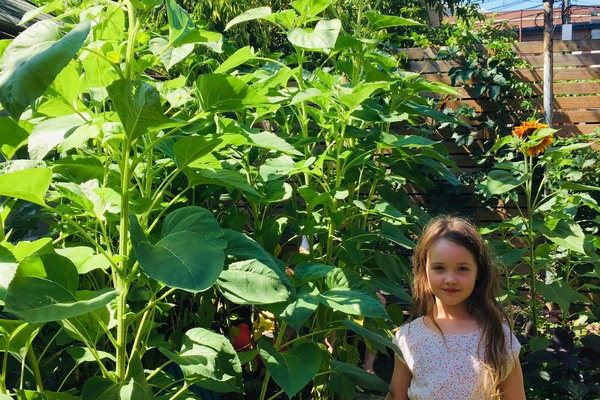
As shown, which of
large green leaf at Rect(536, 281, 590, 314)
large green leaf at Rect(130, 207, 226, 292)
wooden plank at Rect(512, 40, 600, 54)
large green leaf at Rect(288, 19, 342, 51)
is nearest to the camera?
large green leaf at Rect(130, 207, 226, 292)

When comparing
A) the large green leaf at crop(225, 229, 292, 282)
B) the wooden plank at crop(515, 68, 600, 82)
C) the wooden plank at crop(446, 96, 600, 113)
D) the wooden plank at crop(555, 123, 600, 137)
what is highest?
the large green leaf at crop(225, 229, 292, 282)

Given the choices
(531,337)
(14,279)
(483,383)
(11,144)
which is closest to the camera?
(14,279)

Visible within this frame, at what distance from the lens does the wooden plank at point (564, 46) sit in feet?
15.0

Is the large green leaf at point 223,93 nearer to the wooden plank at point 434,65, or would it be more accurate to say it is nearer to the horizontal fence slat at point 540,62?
the horizontal fence slat at point 540,62

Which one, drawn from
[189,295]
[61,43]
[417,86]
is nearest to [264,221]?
[189,295]

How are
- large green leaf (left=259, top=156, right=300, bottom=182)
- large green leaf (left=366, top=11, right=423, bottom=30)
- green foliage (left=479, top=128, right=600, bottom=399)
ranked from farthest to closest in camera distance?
green foliage (left=479, top=128, right=600, bottom=399)
large green leaf (left=366, top=11, right=423, bottom=30)
large green leaf (left=259, top=156, right=300, bottom=182)

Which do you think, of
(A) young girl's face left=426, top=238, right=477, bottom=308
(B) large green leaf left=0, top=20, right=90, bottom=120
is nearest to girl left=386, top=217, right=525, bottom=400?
(A) young girl's face left=426, top=238, right=477, bottom=308

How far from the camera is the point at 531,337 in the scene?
2.93 metres

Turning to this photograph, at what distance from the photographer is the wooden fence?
449cm

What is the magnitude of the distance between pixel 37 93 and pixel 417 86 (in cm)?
165

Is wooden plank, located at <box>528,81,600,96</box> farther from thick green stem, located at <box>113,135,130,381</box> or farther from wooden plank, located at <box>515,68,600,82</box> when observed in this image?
thick green stem, located at <box>113,135,130,381</box>

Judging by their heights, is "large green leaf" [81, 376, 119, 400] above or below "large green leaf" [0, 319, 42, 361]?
below

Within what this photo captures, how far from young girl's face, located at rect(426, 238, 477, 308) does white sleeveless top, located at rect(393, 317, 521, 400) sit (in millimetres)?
108

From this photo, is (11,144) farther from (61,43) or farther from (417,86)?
(417,86)
